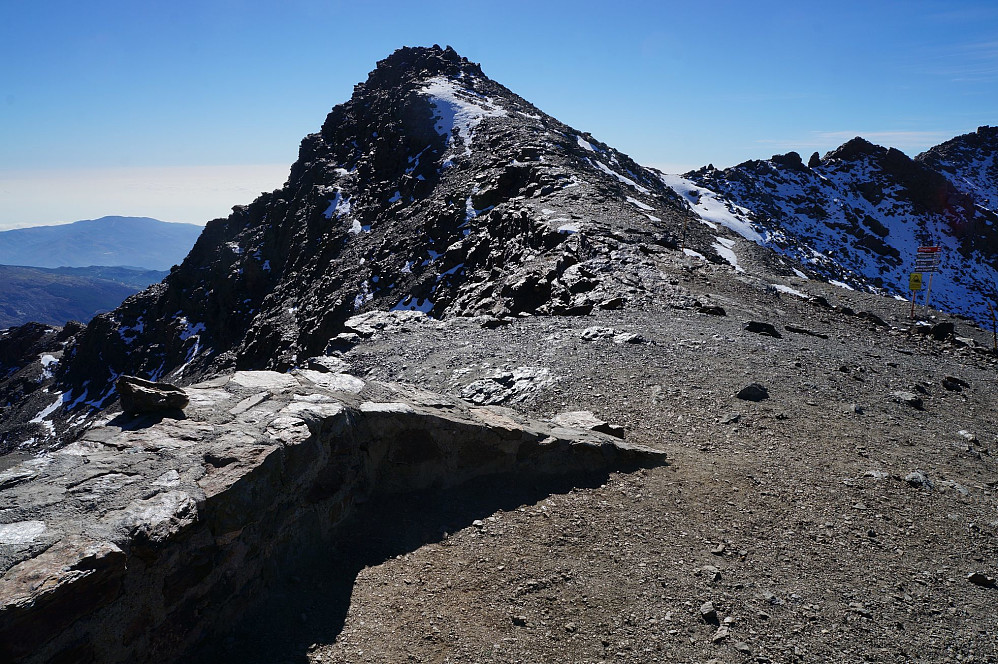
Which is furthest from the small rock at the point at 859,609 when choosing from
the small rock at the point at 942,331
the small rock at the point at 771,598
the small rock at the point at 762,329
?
the small rock at the point at 942,331

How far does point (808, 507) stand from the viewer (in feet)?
23.3

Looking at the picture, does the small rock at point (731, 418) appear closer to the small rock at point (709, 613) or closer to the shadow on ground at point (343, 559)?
the shadow on ground at point (343, 559)

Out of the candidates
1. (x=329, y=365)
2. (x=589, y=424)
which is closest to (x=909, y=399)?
(x=589, y=424)

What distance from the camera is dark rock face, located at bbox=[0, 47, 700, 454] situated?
22.5 metres

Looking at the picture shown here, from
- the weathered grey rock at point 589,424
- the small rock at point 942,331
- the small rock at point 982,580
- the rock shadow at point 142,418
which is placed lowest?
the small rock at point 982,580

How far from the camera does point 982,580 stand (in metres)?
5.76

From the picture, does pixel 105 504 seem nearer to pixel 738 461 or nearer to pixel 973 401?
pixel 738 461

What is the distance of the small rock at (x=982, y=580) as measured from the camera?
18.8 feet

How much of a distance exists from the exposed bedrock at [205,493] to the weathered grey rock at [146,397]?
0.56 ft

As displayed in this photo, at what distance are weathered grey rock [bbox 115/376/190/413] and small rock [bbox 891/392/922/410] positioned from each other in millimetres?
12172

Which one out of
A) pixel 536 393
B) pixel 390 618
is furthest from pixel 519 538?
pixel 536 393

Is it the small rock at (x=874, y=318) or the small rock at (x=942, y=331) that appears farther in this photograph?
the small rock at (x=874, y=318)

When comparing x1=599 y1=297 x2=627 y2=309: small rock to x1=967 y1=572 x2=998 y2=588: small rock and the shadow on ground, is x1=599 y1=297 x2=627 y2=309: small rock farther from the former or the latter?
x1=967 y1=572 x2=998 y2=588: small rock

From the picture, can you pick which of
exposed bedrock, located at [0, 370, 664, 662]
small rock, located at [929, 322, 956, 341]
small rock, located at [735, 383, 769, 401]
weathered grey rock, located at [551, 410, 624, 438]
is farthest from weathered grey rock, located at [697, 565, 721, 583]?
small rock, located at [929, 322, 956, 341]
